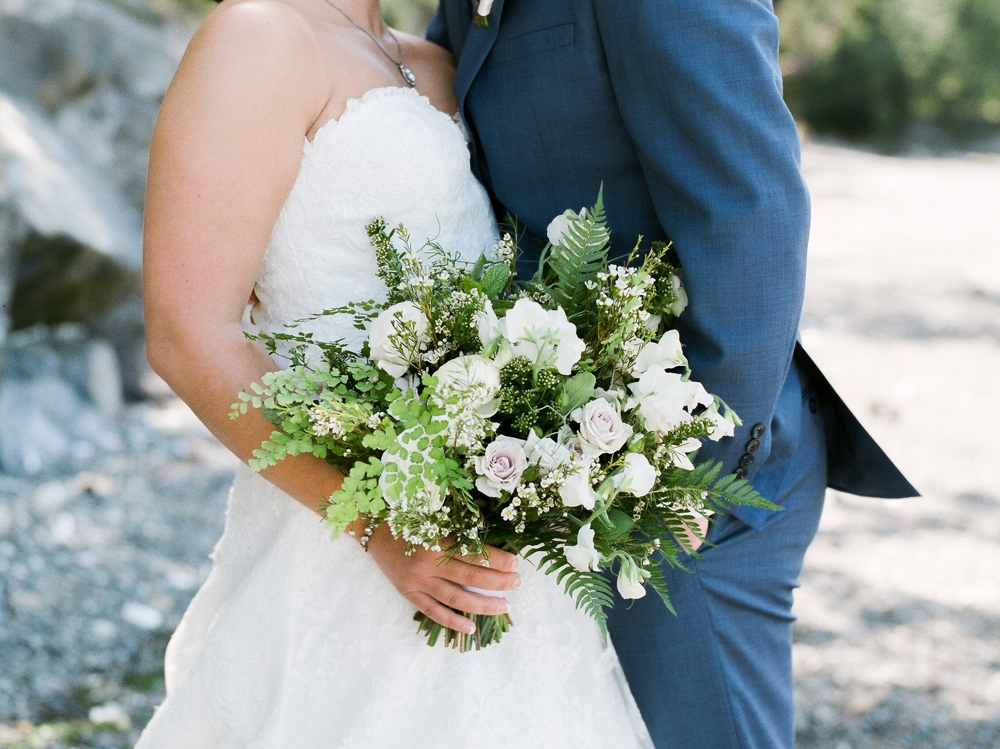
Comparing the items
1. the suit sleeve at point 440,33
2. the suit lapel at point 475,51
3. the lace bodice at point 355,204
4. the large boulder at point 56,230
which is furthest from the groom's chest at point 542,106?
the large boulder at point 56,230

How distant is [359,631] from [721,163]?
110 centimetres

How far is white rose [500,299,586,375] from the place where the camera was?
4.59 feet

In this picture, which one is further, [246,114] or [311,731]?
[311,731]

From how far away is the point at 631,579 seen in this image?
4.73 ft

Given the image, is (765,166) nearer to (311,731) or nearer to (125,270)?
(311,731)

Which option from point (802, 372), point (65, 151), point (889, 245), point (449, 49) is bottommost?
point (889, 245)

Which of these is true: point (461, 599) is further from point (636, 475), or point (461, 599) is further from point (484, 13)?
point (484, 13)

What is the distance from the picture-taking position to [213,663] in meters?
1.87

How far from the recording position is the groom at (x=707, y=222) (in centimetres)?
164

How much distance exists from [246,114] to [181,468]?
417cm

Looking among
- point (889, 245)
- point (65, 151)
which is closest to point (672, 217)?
point (65, 151)

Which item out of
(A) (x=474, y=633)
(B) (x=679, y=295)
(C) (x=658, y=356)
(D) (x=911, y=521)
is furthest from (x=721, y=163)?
(D) (x=911, y=521)

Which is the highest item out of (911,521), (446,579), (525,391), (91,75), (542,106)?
(542,106)

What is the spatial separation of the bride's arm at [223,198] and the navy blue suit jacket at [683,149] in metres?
0.43
